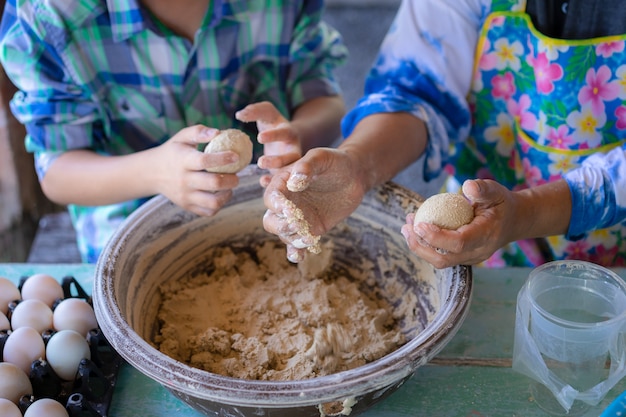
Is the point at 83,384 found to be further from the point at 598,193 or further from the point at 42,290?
the point at 598,193

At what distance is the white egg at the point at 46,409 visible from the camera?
833 millimetres

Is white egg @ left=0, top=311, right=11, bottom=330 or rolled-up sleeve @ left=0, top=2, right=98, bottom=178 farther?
rolled-up sleeve @ left=0, top=2, right=98, bottom=178

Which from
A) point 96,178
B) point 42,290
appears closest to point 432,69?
point 96,178

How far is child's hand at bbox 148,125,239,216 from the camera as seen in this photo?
3.31ft

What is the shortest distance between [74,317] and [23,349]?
0.08 metres

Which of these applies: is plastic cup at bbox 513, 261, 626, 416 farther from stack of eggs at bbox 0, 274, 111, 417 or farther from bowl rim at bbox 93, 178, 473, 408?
stack of eggs at bbox 0, 274, 111, 417

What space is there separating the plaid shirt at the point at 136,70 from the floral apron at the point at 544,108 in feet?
1.26

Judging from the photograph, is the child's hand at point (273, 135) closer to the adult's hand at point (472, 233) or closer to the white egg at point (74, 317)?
the adult's hand at point (472, 233)

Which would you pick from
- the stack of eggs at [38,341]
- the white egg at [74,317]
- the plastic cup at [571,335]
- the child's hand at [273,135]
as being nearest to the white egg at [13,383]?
→ the stack of eggs at [38,341]

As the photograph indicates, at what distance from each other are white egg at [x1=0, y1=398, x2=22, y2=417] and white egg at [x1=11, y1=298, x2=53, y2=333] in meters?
0.14

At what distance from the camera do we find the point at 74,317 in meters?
0.98

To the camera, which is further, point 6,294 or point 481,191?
point 6,294

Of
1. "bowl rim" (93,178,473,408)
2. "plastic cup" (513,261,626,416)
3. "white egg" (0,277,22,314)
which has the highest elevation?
"bowl rim" (93,178,473,408)

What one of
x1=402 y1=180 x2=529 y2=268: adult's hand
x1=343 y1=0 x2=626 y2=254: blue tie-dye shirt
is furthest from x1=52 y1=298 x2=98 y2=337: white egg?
x1=343 y1=0 x2=626 y2=254: blue tie-dye shirt
